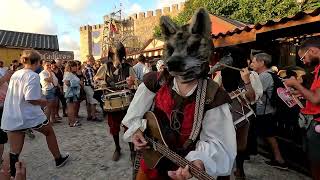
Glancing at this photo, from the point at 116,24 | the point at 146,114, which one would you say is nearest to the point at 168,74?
the point at 146,114

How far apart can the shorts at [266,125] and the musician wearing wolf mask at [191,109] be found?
10.7ft

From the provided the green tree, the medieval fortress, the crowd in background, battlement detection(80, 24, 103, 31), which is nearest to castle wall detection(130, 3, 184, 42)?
the medieval fortress

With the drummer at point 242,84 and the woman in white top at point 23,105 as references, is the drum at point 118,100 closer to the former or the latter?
the woman in white top at point 23,105

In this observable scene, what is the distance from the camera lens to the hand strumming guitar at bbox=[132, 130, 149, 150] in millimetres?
2199

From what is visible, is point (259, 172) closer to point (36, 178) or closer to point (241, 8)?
point (36, 178)

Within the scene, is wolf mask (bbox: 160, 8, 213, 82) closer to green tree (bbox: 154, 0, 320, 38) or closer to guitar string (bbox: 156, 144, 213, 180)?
guitar string (bbox: 156, 144, 213, 180)

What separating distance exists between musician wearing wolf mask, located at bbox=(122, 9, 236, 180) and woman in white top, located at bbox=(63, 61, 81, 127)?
6446mm

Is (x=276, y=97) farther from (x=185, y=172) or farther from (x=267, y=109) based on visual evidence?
(x=185, y=172)

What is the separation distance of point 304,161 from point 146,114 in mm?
3855

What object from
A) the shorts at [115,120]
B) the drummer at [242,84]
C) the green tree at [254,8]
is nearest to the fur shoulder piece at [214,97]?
the drummer at [242,84]

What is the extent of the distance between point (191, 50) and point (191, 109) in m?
0.39

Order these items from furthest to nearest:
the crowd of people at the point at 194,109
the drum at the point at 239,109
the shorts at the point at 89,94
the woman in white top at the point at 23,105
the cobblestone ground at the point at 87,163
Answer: the shorts at the point at 89,94 → the cobblestone ground at the point at 87,163 → the woman in white top at the point at 23,105 → the drum at the point at 239,109 → the crowd of people at the point at 194,109

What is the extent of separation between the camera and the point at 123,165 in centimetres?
532

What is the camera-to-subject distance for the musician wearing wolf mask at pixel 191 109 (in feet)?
6.59
